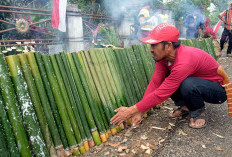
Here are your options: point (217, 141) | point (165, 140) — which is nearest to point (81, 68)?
point (165, 140)

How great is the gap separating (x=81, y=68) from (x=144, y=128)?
123cm

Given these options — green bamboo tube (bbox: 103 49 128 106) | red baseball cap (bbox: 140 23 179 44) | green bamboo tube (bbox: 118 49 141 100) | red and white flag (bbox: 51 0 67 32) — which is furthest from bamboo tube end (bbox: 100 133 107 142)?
red and white flag (bbox: 51 0 67 32)

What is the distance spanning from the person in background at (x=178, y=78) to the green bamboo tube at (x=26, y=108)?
2.76 ft

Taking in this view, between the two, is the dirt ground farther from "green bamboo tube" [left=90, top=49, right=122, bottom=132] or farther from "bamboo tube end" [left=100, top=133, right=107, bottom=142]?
"green bamboo tube" [left=90, top=49, right=122, bottom=132]

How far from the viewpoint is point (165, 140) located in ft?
7.68

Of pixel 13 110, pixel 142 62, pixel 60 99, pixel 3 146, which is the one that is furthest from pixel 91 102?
pixel 142 62

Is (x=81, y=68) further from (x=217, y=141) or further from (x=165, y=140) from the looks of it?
(x=217, y=141)

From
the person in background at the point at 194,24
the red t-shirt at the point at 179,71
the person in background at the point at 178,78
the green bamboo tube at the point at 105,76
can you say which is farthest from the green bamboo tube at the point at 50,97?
the person in background at the point at 194,24

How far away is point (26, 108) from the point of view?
1.80 meters

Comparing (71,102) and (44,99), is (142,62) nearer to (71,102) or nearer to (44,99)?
(71,102)

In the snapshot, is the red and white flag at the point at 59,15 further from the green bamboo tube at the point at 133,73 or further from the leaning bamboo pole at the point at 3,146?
the leaning bamboo pole at the point at 3,146

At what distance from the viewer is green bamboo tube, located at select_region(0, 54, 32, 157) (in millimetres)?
1713

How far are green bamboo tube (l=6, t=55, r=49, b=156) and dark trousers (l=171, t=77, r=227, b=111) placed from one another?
1798mm

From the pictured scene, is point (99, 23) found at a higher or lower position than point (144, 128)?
higher
